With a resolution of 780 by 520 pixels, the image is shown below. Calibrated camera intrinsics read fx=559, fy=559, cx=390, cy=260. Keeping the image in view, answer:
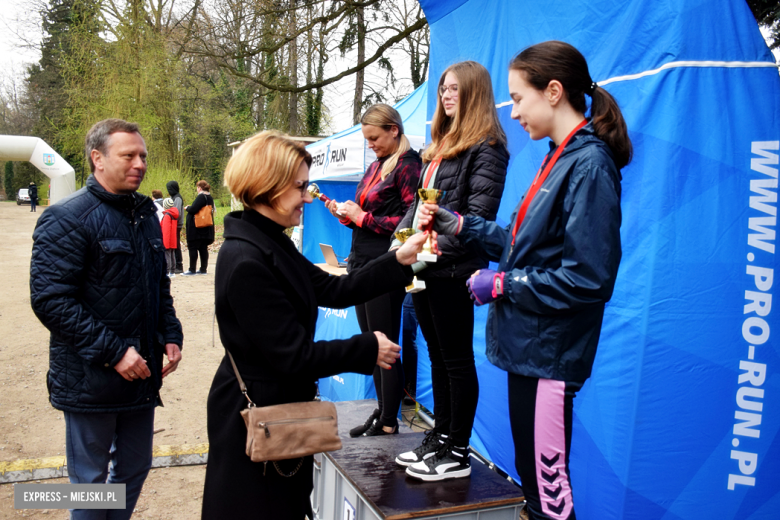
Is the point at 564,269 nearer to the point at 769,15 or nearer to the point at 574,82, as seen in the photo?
the point at 574,82

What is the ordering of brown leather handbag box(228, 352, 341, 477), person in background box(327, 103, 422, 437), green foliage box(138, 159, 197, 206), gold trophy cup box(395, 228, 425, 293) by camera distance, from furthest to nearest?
green foliage box(138, 159, 197, 206) → person in background box(327, 103, 422, 437) → gold trophy cup box(395, 228, 425, 293) → brown leather handbag box(228, 352, 341, 477)

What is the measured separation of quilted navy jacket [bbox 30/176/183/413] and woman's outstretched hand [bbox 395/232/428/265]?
4.02 feet

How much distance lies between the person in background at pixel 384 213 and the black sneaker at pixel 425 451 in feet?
2.03

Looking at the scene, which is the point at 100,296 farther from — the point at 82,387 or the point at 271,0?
the point at 271,0

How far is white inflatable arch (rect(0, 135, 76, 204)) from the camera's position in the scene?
9102 mm

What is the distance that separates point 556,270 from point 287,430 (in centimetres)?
95

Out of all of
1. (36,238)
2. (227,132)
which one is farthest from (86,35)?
(36,238)

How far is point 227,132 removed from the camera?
89.4 ft

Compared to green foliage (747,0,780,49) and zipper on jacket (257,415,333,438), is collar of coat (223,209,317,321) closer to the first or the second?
zipper on jacket (257,415,333,438)

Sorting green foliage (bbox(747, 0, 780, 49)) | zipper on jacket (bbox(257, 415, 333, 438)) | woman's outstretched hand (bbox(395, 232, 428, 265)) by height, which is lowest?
zipper on jacket (bbox(257, 415, 333, 438))

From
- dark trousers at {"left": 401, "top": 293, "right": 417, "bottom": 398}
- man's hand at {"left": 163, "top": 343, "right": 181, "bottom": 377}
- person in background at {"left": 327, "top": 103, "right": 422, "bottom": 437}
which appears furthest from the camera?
dark trousers at {"left": 401, "top": 293, "right": 417, "bottom": 398}

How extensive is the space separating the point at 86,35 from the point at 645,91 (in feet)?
89.4

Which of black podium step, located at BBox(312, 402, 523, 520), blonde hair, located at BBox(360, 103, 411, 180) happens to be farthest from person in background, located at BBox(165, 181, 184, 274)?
black podium step, located at BBox(312, 402, 523, 520)

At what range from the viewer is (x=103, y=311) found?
2377 mm
